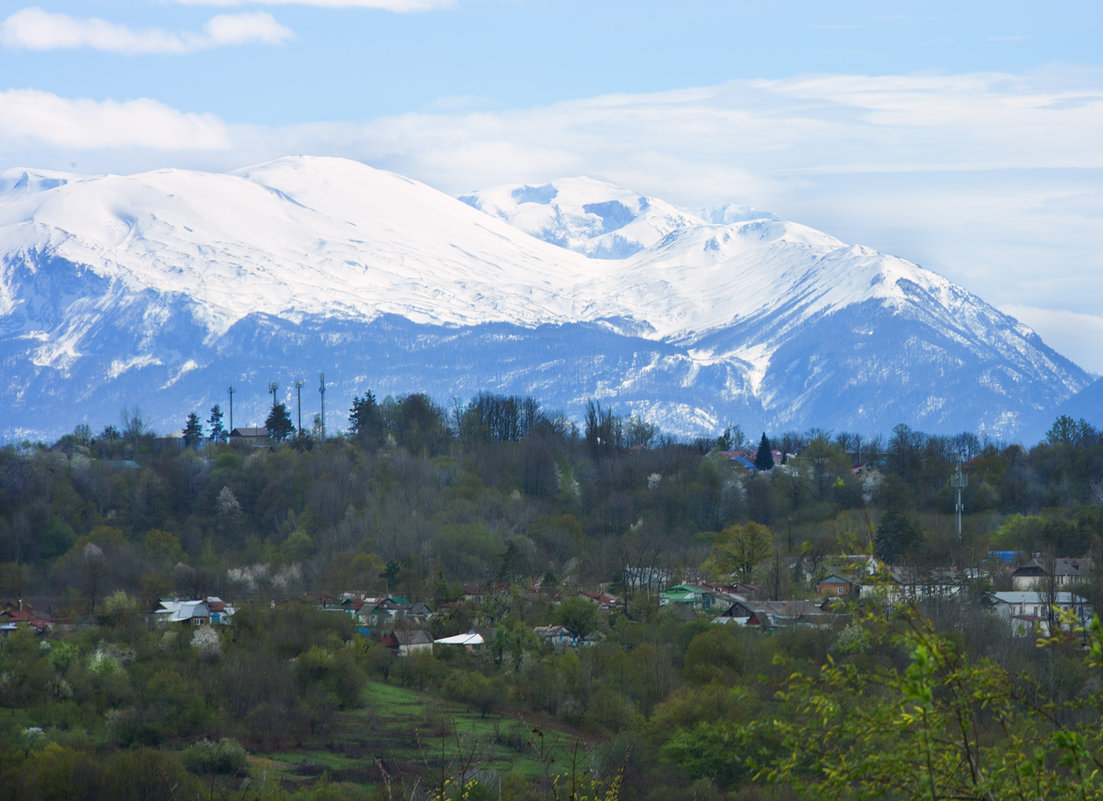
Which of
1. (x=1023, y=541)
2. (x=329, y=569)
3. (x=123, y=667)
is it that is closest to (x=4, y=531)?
(x=329, y=569)

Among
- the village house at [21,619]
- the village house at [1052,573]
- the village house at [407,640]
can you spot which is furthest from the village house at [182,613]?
the village house at [1052,573]

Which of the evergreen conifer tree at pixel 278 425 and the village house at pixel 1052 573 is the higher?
the evergreen conifer tree at pixel 278 425

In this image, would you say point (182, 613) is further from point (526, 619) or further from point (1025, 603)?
point (1025, 603)

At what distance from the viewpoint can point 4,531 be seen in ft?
216

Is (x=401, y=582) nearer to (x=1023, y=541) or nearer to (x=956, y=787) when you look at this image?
(x=1023, y=541)

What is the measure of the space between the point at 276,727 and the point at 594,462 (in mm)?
48383

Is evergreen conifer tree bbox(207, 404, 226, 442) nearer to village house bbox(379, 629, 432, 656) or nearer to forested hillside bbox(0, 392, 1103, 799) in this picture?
forested hillside bbox(0, 392, 1103, 799)

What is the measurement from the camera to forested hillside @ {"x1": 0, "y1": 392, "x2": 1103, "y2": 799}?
817 cm

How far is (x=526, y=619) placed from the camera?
51500 mm

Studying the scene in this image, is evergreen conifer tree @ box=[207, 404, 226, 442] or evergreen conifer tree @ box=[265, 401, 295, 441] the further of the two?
evergreen conifer tree @ box=[207, 404, 226, 442]

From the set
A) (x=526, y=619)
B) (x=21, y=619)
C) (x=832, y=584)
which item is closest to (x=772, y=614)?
(x=526, y=619)

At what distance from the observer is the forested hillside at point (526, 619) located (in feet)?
26.8

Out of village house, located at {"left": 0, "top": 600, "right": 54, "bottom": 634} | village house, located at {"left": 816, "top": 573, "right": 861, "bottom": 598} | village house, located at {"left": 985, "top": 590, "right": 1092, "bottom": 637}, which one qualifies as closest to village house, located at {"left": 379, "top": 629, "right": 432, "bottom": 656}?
village house, located at {"left": 0, "top": 600, "right": 54, "bottom": 634}

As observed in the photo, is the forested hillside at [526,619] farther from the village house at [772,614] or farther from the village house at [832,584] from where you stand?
the village house at [832,584]
